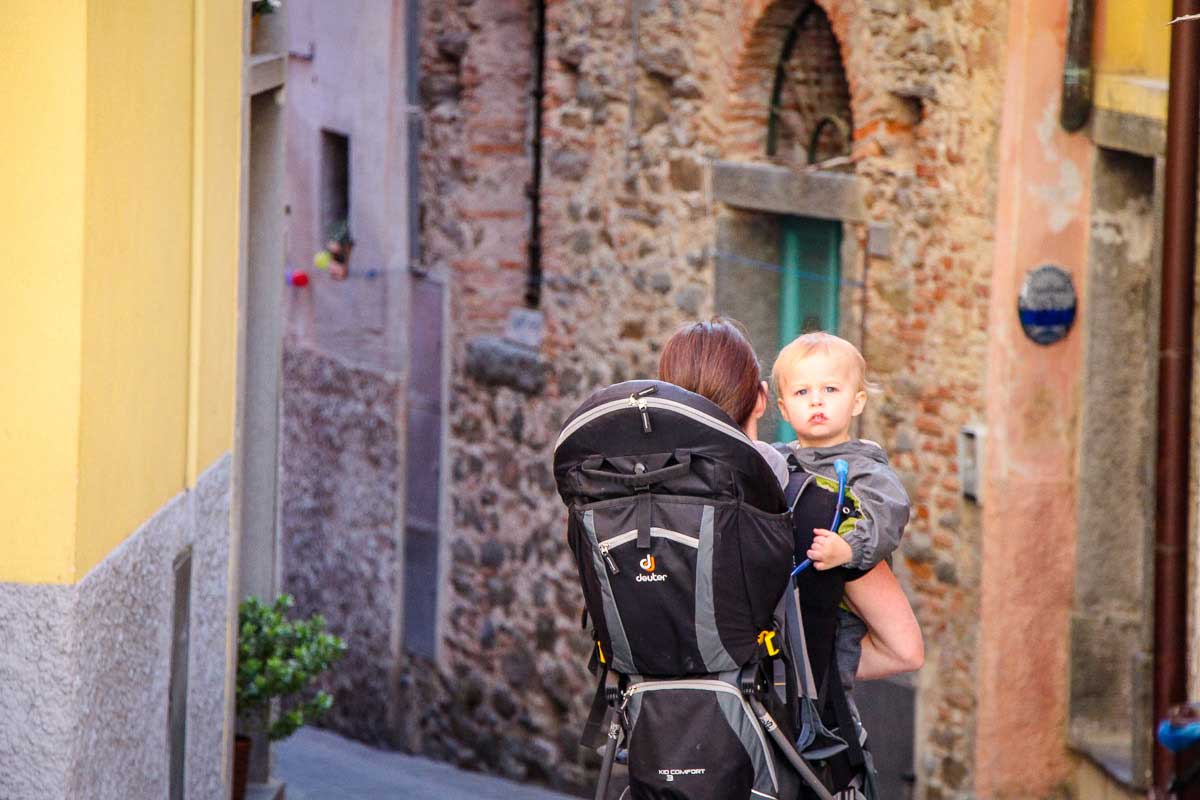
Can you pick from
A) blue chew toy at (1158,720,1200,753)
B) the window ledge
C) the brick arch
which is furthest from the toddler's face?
the brick arch

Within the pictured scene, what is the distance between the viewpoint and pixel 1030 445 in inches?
283

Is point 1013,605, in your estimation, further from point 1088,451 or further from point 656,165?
point 656,165

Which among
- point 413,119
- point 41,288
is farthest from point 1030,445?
point 413,119

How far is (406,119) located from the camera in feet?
38.1

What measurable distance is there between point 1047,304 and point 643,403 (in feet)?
13.8

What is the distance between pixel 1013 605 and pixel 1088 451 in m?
0.66

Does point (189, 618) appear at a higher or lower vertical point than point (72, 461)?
lower

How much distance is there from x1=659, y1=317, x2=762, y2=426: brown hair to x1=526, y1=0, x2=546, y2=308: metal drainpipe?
7.41 m

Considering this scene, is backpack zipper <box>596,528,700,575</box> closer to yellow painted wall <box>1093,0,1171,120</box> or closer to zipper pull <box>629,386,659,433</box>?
zipper pull <box>629,386,659,433</box>

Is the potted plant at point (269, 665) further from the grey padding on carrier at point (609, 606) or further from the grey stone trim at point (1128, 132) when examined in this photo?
the grey padding on carrier at point (609, 606)

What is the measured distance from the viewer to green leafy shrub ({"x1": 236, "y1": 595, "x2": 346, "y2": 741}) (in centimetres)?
689

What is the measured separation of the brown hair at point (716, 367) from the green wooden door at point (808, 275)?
4949mm

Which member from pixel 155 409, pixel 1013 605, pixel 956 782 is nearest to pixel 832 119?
pixel 1013 605

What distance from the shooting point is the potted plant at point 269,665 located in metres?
6.89
